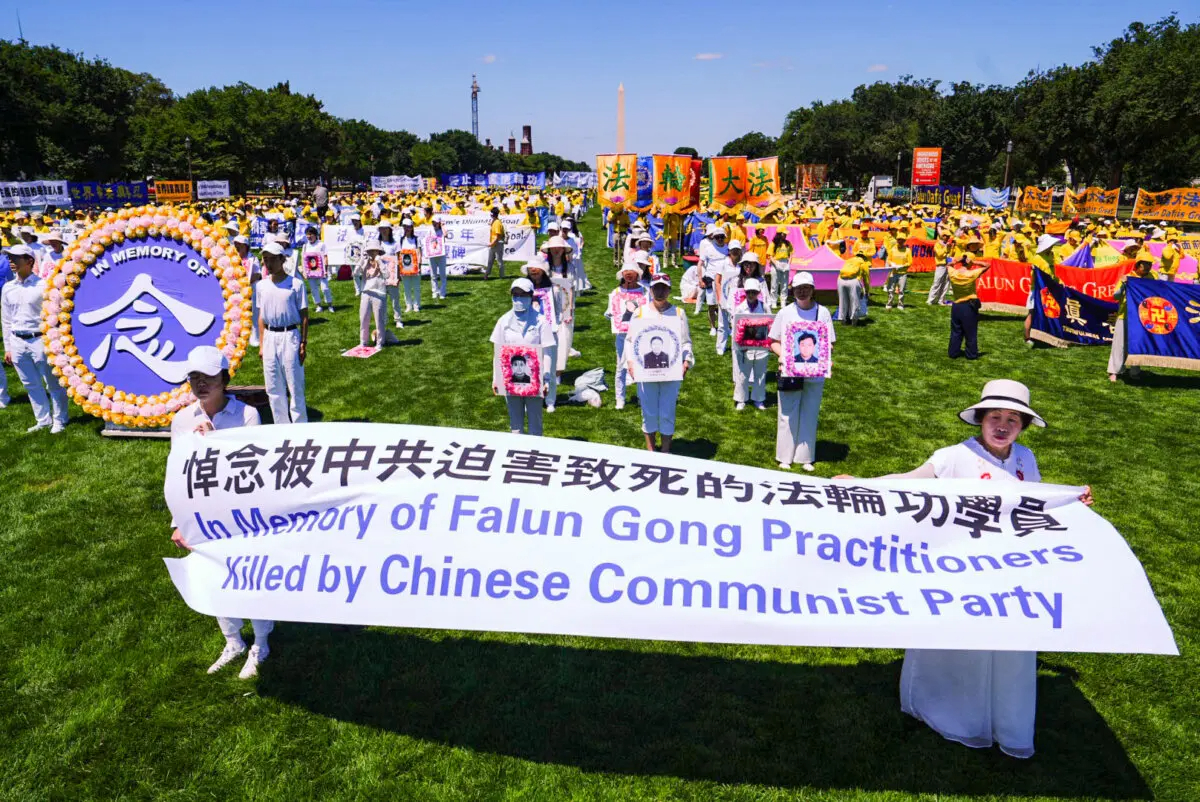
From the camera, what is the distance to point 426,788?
4355 millimetres

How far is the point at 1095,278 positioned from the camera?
1630cm

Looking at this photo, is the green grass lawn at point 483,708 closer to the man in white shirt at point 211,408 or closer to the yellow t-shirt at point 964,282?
the man in white shirt at point 211,408

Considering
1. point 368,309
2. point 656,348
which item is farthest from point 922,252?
point 656,348

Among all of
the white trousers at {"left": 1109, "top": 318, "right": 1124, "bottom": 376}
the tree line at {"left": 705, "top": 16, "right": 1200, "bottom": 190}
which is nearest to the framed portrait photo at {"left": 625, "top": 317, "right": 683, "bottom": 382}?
the white trousers at {"left": 1109, "top": 318, "right": 1124, "bottom": 376}

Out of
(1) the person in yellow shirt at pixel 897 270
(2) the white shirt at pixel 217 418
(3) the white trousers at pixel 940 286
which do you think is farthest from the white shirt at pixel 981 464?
(3) the white trousers at pixel 940 286

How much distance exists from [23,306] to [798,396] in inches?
385

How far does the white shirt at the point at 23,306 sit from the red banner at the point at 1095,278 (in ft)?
59.7

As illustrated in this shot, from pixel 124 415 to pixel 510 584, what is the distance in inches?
263

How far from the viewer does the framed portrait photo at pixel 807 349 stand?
8.05m

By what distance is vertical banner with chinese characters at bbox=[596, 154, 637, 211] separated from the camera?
21953mm

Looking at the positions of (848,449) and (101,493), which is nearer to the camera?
(101,493)

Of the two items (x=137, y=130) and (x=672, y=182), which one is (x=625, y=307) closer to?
(x=672, y=182)

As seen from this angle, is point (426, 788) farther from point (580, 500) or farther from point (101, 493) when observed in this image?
point (101, 493)

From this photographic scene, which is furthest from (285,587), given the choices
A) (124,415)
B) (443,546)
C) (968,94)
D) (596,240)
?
(968,94)
